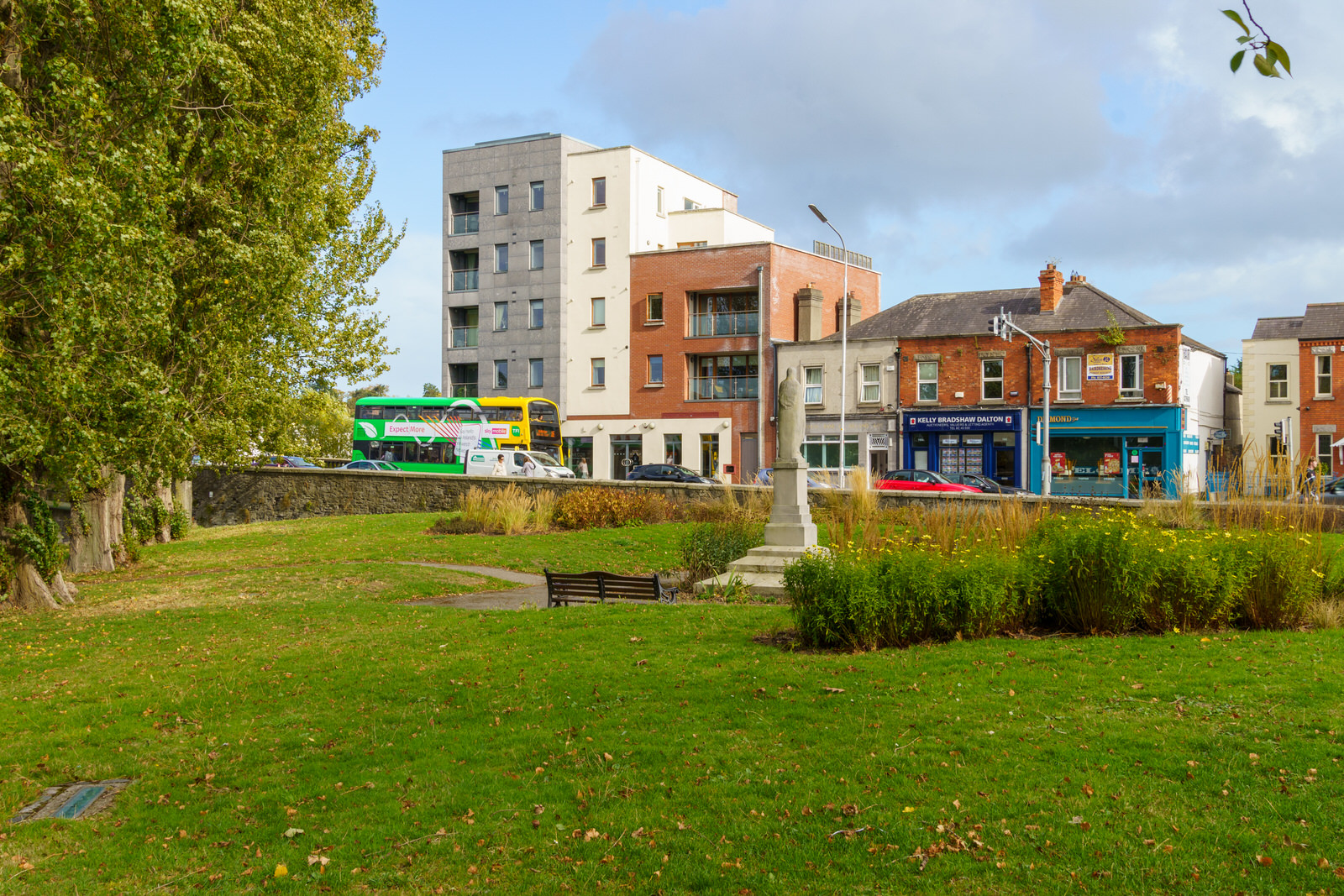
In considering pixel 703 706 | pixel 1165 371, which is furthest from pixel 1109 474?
pixel 703 706

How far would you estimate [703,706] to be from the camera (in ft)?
26.8

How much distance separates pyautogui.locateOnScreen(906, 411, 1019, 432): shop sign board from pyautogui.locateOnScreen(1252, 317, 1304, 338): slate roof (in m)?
13.7

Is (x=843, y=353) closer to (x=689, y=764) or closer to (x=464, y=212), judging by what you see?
(x=464, y=212)

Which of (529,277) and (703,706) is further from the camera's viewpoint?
(529,277)

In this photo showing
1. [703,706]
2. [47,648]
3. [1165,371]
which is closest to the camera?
[703,706]

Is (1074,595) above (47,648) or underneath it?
above

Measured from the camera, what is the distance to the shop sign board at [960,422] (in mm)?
43875

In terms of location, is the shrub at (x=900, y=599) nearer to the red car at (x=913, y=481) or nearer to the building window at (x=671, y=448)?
the red car at (x=913, y=481)

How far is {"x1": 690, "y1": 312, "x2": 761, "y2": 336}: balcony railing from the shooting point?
168 feet

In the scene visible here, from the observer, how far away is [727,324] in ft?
171

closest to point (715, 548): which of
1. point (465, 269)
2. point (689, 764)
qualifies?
point (689, 764)

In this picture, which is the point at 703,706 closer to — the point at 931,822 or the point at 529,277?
the point at 931,822

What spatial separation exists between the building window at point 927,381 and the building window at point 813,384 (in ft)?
15.9

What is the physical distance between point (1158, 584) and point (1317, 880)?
531 cm
